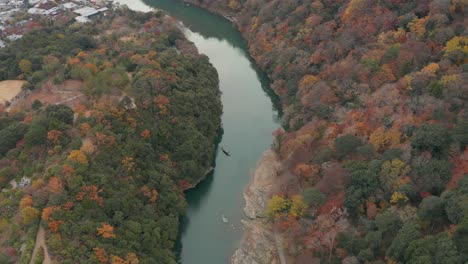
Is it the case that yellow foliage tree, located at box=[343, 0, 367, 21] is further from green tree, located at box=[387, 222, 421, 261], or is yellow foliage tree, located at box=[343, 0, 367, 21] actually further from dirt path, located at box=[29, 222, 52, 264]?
dirt path, located at box=[29, 222, 52, 264]

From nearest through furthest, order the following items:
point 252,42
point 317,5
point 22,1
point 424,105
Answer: point 424,105 < point 317,5 < point 252,42 < point 22,1

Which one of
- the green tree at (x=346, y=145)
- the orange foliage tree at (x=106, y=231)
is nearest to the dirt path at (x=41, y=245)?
the orange foliage tree at (x=106, y=231)

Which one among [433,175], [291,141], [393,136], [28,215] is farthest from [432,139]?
[28,215]

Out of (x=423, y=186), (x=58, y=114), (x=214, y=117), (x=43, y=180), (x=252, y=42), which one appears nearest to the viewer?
(x=423, y=186)

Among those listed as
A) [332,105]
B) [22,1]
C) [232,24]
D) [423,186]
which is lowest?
[22,1]

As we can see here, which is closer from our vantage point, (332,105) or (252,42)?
(332,105)

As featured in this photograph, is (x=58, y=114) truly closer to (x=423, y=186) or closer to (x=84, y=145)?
(x=84, y=145)

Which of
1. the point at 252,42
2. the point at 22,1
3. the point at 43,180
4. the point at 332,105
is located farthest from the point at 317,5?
the point at 22,1
